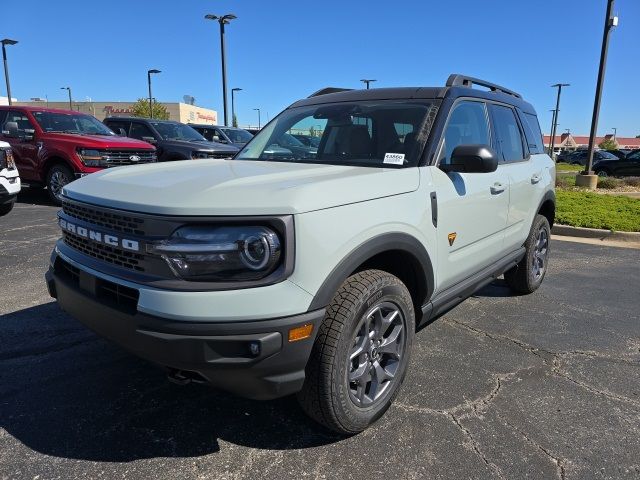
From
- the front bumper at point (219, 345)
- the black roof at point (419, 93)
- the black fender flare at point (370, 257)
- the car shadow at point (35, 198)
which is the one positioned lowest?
the car shadow at point (35, 198)

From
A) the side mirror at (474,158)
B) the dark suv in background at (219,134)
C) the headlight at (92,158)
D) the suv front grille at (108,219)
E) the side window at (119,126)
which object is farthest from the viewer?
the dark suv in background at (219,134)

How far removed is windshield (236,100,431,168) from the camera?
3.12 meters

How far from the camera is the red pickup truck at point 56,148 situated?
8.98 m

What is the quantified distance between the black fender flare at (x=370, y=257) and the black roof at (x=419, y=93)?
1211mm

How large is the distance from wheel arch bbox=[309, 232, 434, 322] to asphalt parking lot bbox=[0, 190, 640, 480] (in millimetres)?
689

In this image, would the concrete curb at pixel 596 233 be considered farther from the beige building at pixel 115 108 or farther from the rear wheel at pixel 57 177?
the beige building at pixel 115 108

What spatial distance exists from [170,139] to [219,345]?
1095 cm

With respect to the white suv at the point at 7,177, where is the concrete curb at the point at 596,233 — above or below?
below

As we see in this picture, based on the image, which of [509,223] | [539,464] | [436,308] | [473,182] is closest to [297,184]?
[436,308]

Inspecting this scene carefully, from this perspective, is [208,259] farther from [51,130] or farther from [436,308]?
[51,130]

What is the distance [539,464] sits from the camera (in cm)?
238

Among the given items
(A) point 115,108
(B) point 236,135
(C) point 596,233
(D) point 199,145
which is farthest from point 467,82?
(A) point 115,108

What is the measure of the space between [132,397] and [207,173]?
4.56ft

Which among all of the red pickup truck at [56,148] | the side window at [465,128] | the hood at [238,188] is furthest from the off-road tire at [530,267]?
the red pickup truck at [56,148]
